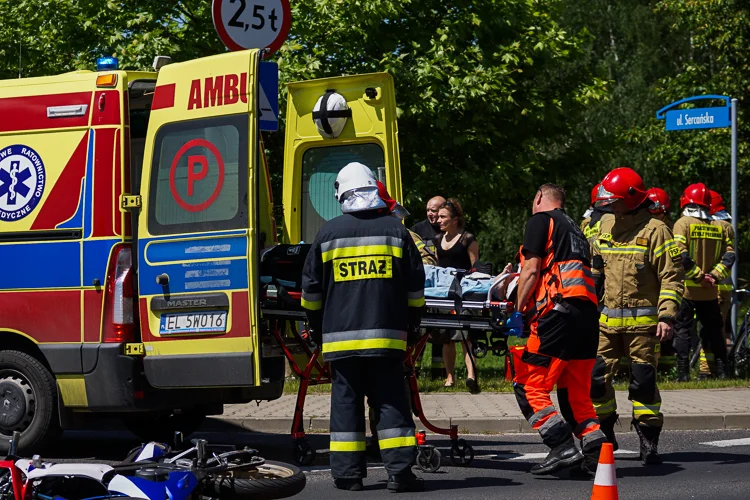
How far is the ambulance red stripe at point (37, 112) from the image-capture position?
858 centimetres

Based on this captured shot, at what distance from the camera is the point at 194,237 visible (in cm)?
823

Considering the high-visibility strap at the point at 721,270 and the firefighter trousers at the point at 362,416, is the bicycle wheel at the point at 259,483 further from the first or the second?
the high-visibility strap at the point at 721,270

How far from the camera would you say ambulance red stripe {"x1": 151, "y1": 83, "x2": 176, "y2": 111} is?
842 centimetres

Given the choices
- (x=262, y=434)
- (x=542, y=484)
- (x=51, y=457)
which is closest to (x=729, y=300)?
(x=262, y=434)

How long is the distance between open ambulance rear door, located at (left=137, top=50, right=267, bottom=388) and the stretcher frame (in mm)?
429

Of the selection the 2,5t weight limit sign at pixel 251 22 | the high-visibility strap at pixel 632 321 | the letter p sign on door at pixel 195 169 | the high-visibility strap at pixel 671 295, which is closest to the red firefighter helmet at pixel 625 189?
the high-visibility strap at pixel 671 295

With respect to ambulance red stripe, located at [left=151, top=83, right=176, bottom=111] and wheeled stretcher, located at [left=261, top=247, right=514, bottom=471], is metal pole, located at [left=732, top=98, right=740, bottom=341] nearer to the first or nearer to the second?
wheeled stretcher, located at [left=261, top=247, right=514, bottom=471]

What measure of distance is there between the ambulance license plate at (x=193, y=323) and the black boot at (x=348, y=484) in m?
1.30

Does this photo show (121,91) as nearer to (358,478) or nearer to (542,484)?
(358,478)

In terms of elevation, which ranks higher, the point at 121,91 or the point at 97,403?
the point at 121,91

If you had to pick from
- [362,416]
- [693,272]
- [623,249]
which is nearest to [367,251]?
[362,416]

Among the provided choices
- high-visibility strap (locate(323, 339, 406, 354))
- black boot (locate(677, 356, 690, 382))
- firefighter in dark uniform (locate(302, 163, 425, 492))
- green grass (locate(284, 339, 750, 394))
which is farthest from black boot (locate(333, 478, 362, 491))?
black boot (locate(677, 356, 690, 382))

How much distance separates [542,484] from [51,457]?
11.8ft

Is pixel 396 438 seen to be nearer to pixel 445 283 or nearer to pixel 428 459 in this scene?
pixel 428 459
